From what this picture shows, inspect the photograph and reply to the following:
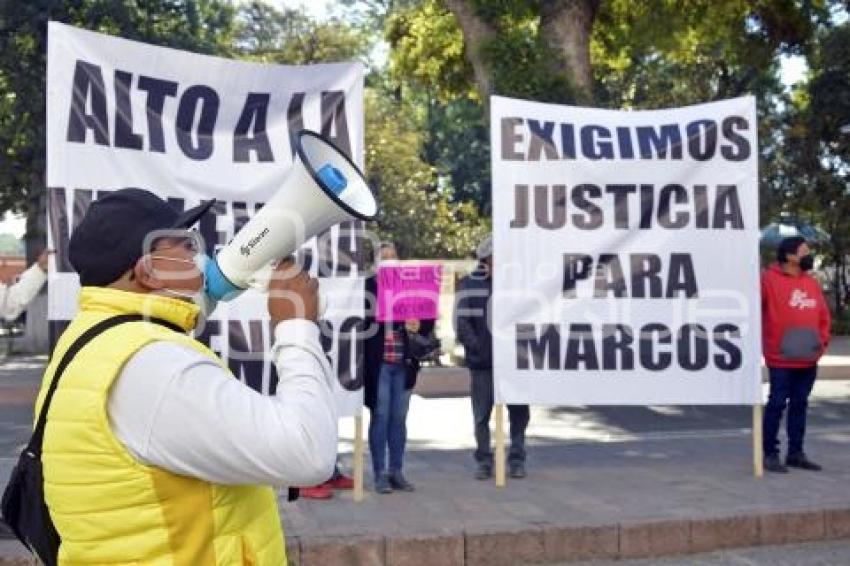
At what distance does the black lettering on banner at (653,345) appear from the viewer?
748cm

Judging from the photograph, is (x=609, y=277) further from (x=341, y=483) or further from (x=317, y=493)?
(x=317, y=493)

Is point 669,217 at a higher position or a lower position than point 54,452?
higher

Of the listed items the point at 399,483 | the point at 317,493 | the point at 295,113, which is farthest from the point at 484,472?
the point at 295,113

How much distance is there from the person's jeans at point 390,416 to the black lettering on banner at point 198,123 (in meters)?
1.93

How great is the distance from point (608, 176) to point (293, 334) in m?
5.69

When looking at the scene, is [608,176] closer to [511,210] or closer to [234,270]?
[511,210]

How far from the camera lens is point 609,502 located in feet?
22.3

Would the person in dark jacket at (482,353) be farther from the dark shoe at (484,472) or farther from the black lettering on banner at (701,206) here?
the black lettering on banner at (701,206)

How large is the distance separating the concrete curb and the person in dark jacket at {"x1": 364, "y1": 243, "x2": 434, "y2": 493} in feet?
4.69

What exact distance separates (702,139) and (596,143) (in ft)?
2.51

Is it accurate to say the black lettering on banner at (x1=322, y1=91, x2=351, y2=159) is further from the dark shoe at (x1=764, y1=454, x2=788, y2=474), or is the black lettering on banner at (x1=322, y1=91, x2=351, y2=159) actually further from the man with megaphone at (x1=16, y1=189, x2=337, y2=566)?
the man with megaphone at (x1=16, y1=189, x2=337, y2=566)

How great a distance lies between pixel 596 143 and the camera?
7.48m

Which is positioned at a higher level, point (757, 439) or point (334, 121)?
point (334, 121)

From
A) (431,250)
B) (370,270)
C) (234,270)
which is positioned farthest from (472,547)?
(431,250)
